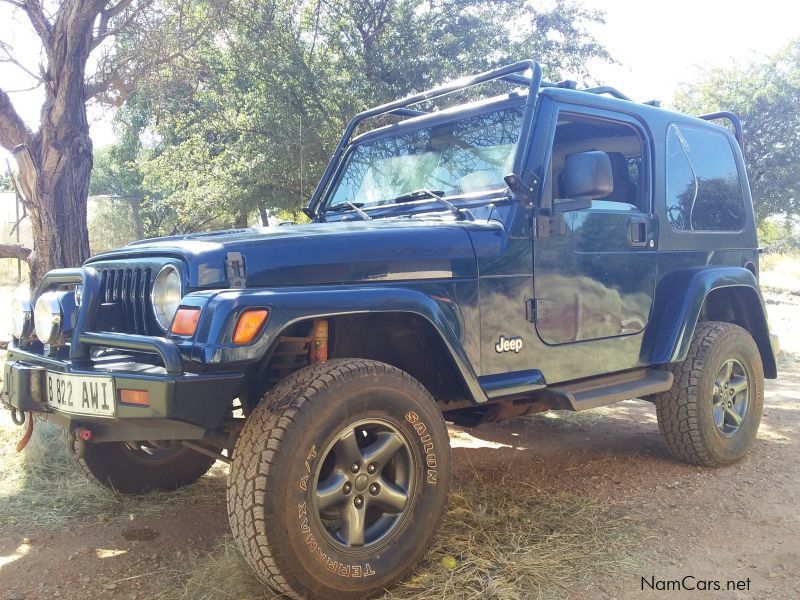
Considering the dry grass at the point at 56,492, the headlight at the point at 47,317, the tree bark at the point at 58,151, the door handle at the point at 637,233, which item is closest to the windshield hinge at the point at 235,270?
the headlight at the point at 47,317

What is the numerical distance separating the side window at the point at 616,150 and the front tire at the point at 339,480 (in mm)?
1814

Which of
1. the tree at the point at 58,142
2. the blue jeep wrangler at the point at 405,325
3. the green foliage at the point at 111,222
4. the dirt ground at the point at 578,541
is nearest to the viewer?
the blue jeep wrangler at the point at 405,325

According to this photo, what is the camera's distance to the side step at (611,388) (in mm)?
3502

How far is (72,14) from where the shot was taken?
18.5 ft

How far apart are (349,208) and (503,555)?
2.07 m

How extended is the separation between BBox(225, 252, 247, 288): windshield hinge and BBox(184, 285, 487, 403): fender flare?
0.08 metres

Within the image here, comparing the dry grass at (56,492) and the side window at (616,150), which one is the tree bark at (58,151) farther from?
the side window at (616,150)

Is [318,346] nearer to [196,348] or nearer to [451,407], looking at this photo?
[196,348]

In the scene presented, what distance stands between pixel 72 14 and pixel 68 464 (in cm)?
359

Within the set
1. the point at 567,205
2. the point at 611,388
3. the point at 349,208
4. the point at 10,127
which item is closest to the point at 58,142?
the point at 10,127

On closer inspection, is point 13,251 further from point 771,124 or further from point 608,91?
point 771,124

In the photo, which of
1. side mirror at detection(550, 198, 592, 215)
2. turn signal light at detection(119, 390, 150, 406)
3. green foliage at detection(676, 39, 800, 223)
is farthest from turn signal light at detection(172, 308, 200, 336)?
green foliage at detection(676, 39, 800, 223)

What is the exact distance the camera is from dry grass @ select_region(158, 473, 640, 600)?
2695 millimetres

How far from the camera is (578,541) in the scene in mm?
3154
